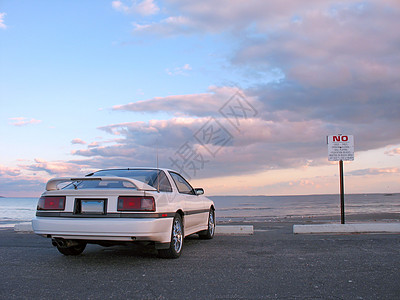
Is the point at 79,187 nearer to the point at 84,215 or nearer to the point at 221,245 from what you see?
the point at 84,215

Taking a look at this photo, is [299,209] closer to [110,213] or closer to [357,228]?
[357,228]

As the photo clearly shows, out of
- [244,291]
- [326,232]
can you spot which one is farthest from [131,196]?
[326,232]

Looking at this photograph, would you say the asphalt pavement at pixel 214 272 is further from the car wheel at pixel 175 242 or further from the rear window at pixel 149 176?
the rear window at pixel 149 176

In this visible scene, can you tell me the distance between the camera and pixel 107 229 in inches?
222

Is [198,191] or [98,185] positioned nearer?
[98,185]

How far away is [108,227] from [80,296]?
1.55m

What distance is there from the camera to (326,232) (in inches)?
384

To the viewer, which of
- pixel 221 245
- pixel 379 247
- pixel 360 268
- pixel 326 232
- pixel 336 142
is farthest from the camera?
pixel 336 142

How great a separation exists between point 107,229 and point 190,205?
2193mm

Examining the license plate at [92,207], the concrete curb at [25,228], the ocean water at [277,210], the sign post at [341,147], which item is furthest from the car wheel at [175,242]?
the ocean water at [277,210]

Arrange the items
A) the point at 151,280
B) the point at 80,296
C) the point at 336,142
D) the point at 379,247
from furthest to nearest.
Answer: the point at 336,142, the point at 379,247, the point at 151,280, the point at 80,296

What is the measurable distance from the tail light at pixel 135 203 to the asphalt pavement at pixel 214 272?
837mm

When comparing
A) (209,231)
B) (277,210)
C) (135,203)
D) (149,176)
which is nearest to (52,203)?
(135,203)

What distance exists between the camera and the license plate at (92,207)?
5805 mm
